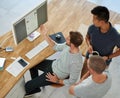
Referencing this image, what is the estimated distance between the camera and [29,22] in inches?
119

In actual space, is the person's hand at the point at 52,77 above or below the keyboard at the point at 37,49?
below

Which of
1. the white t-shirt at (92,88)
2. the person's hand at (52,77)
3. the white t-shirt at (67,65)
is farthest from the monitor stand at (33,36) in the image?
the white t-shirt at (92,88)

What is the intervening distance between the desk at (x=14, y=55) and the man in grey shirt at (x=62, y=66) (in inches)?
6.3

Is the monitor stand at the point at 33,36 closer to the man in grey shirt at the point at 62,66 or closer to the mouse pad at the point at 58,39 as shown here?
the man in grey shirt at the point at 62,66

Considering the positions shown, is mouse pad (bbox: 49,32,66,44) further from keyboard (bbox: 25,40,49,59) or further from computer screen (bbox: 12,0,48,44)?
computer screen (bbox: 12,0,48,44)

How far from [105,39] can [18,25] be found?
1.04 m

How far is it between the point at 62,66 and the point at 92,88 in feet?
1.96

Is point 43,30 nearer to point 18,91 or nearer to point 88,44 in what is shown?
point 88,44

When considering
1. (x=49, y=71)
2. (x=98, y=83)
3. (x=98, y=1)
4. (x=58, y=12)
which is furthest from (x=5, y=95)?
(x=98, y=1)

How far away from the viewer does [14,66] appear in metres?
2.96

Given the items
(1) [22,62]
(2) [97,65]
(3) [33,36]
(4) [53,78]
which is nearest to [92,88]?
(2) [97,65]

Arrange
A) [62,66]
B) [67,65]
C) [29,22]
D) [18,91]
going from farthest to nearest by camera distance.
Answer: [18,91], [29,22], [62,66], [67,65]

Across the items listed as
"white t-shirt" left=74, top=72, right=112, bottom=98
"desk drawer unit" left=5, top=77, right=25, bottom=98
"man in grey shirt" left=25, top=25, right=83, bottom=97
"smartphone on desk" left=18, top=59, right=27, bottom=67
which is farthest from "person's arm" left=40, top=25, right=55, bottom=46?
"white t-shirt" left=74, top=72, right=112, bottom=98

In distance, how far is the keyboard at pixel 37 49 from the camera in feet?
10.2
